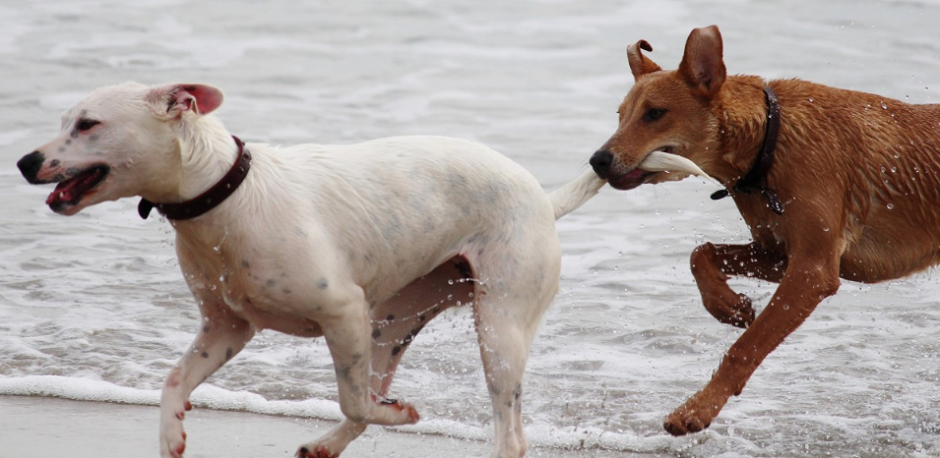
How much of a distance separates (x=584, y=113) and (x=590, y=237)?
12.2 feet

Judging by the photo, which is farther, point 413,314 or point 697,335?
point 697,335

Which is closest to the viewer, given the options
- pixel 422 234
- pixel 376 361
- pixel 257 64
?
pixel 422 234

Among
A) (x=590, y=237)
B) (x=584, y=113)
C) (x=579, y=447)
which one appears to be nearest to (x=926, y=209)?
(x=579, y=447)

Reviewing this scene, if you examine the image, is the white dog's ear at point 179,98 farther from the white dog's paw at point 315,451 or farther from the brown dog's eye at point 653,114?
the brown dog's eye at point 653,114

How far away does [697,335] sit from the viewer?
6.47 m

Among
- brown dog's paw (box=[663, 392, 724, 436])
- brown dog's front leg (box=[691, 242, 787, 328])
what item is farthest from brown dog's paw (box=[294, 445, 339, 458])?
brown dog's front leg (box=[691, 242, 787, 328])

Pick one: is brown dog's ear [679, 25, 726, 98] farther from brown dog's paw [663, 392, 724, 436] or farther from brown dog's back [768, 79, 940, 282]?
brown dog's paw [663, 392, 724, 436]

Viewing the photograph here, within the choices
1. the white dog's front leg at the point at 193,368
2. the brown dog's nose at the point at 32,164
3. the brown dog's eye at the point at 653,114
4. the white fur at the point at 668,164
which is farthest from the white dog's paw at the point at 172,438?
the brown dog's eye at the point at 653,114

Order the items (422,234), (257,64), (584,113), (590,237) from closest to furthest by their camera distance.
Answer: (422,234) < (590,237) < (584,113) < (257,64)

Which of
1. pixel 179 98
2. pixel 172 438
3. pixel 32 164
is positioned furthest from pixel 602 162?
pixel 32 164

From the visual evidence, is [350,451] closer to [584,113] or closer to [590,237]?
Result: [590,237]

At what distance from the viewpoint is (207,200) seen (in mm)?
3768

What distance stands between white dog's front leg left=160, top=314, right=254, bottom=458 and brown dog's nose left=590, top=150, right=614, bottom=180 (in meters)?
1.46

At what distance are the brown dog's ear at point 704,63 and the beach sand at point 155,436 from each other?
149cm
